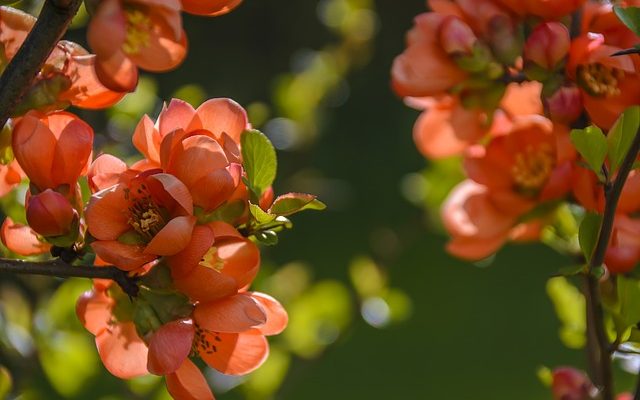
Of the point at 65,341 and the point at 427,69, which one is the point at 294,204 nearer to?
the point at 427,69

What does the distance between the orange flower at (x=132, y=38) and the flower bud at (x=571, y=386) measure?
1.05 ft

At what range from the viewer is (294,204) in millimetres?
563

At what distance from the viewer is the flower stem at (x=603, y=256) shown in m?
0.58

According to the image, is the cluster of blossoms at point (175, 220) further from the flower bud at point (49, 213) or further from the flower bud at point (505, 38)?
the flower bud at point (505, 38)

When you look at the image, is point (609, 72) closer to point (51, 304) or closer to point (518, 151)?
point (518, 151)

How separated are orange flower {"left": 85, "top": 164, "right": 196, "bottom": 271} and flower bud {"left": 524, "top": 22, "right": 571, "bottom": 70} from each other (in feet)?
0.84

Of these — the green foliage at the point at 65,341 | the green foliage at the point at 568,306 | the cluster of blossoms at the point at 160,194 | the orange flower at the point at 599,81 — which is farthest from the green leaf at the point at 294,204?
the green foliage at the point at 65,341

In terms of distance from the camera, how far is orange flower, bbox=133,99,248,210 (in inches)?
21.5

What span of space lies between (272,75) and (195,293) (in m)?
2.28

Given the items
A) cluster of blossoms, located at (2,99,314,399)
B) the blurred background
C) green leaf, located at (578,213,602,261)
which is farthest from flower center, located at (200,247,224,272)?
the blurred background

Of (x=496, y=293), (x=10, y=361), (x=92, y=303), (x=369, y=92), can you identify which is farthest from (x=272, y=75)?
(x=92, y=303)

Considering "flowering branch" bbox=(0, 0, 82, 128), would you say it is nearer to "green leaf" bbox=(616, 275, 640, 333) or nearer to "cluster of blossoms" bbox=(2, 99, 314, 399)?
"cluster of blossoms" bbox=(2, 99, 314, 399)

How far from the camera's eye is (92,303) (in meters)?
0.62

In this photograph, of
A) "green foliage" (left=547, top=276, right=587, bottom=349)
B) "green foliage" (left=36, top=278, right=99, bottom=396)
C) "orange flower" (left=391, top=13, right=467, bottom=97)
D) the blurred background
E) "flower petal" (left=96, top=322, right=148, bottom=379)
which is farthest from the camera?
the blurred background
